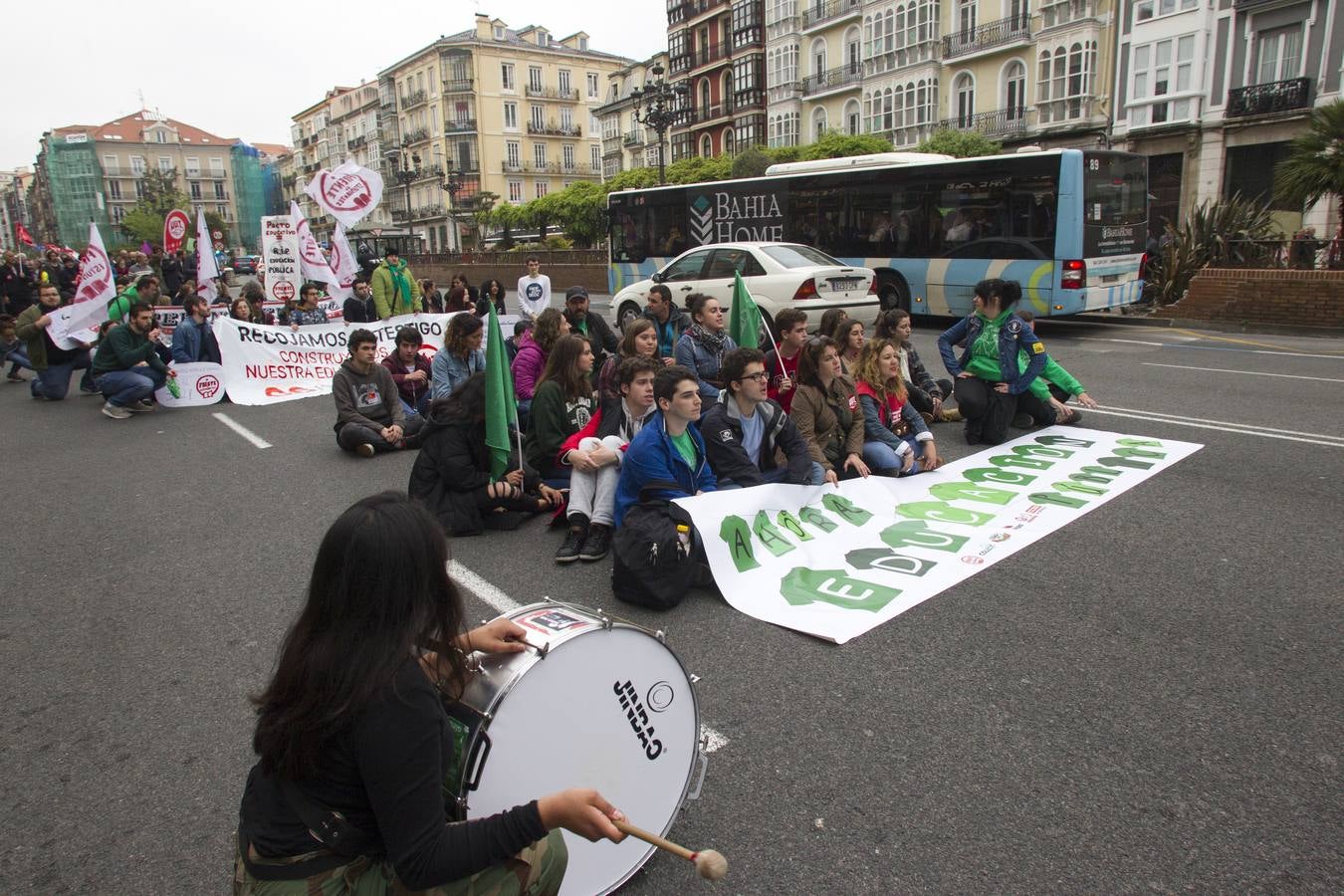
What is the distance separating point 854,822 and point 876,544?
2.64m

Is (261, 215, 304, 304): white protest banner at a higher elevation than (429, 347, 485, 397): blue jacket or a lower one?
higher

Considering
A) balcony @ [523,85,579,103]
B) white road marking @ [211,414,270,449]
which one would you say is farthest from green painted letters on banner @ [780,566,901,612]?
balcony @ [523,85,579,103]

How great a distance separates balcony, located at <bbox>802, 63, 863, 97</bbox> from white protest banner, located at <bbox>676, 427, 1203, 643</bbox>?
42266mm

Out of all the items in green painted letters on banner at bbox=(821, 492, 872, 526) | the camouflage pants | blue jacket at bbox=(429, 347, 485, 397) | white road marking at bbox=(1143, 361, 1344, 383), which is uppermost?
blue jacket at bbox=(429, 347, 485, 397)

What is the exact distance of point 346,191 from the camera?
15.8 m

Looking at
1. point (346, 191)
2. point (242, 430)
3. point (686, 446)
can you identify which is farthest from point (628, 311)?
point (686, 446)

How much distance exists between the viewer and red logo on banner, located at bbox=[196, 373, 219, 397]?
37.7 feet

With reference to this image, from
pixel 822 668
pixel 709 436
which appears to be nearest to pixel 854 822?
pixel 822 668

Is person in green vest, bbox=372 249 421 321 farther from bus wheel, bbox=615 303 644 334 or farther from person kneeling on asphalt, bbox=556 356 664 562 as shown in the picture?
person kneeling on asphalt, bbox=556 356 664 562

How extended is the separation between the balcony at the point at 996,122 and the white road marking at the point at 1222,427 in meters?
31.3

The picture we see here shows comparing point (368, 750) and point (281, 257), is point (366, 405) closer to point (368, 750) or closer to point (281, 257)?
point (368, 750)

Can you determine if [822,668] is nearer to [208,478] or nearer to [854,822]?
[854,822]

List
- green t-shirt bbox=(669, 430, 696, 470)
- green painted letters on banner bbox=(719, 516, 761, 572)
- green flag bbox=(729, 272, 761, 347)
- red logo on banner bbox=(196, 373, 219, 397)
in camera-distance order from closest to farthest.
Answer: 1. green painted letters on banner bbox=(719, 516, 761, 572)
2. green t-shirt bbox=(669, 430, 696, 470)
3. green flag bbox=(729, 272, 761, 347)
4. red logo on banner bbox=(196, 373, 219, 397)

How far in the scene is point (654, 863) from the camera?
109 inches
